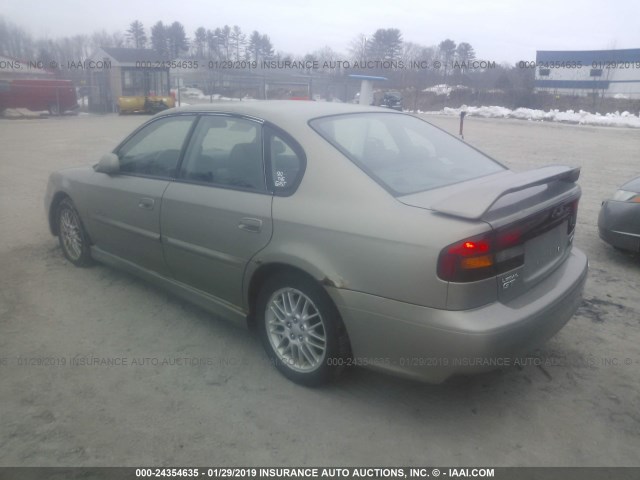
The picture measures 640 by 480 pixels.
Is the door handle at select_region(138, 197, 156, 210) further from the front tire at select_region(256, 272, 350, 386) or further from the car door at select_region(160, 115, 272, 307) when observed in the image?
the front tire at select_region(256, 272, 350, 386)

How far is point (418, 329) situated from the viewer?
2547mm

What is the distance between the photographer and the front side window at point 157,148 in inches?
153

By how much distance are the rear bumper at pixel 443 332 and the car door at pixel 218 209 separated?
0.76 metres

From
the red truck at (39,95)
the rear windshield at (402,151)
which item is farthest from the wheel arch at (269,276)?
the red truck at (39,95)

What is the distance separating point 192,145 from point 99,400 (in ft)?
5.75

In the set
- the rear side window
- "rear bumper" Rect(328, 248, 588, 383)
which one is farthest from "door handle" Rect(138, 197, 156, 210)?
"rear bumper" Rect(328, 248, 588, 383)

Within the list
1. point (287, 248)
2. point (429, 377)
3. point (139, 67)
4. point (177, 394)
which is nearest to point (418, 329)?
point (429, 377)

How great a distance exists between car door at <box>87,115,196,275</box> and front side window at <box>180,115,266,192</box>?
0.16 meters

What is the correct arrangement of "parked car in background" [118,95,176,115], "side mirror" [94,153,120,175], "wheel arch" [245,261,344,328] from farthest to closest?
"parked car in background" [118,95,176,115]
"side mirror" [94,153,120,175]
"wheel arch" [245,261,344,328]

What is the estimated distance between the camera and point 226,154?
3.57 m

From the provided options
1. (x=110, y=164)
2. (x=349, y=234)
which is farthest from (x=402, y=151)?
(x=110, y=164)

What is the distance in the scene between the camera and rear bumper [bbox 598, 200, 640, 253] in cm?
486

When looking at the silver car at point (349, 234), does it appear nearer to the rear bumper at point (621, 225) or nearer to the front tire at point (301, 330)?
the front tire at point (301, 330)

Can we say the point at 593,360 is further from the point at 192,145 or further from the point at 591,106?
the point at 591,106
